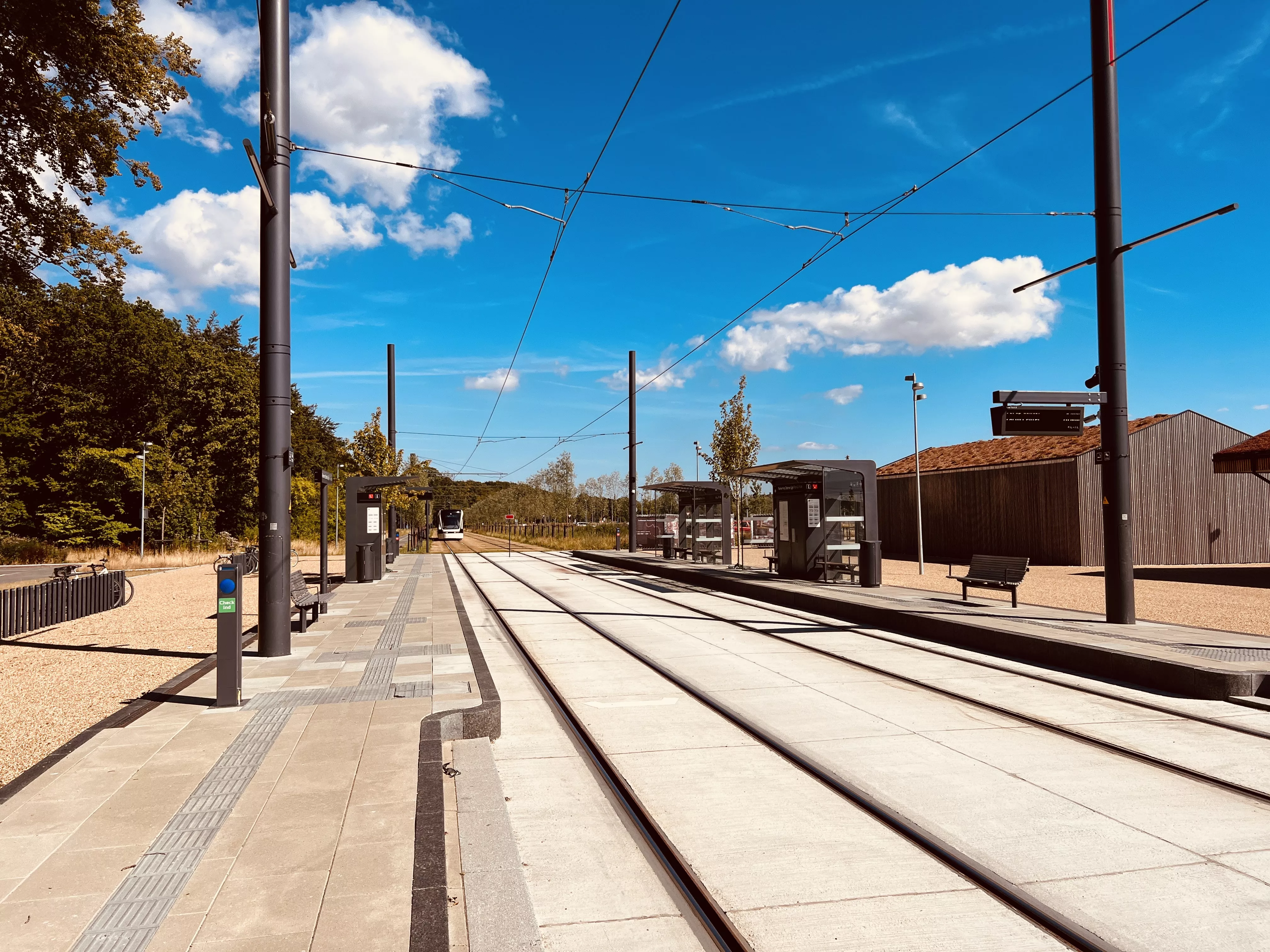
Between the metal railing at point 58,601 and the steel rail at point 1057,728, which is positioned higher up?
the metal railing at point 58,601

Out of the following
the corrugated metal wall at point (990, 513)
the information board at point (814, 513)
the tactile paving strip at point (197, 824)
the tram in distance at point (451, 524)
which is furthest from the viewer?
the tram in distance at point (451, 524)

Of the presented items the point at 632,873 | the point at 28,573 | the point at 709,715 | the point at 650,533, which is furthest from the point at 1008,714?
the point at 650,533

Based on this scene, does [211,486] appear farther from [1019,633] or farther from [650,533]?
[1019,633]

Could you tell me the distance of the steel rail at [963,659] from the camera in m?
7.04

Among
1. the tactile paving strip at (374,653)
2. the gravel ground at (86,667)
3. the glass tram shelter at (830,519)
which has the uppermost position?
the glass tram shelter at (830,519)

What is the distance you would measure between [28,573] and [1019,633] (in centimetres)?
3220

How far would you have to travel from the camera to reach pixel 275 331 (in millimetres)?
9758

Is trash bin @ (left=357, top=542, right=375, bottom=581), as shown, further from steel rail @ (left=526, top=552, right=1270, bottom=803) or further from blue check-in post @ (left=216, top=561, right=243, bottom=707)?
blue check-in post @ (left=216, top=561, right=243, bottom=707)

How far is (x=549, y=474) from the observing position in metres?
79.4

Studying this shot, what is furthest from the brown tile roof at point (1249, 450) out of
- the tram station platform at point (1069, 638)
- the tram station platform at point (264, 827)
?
the tram station platform at point (264, 827)

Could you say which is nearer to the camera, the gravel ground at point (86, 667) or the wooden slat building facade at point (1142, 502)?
the gravel ground at point (86, 667)

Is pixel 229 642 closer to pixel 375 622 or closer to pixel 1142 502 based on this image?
pixel 375 622

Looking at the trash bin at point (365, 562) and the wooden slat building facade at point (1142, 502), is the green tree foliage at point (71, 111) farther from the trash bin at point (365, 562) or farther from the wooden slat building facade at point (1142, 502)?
the wooden slat building facade at point (1142, 502)

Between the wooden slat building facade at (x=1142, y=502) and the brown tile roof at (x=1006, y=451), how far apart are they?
4.3 inches
